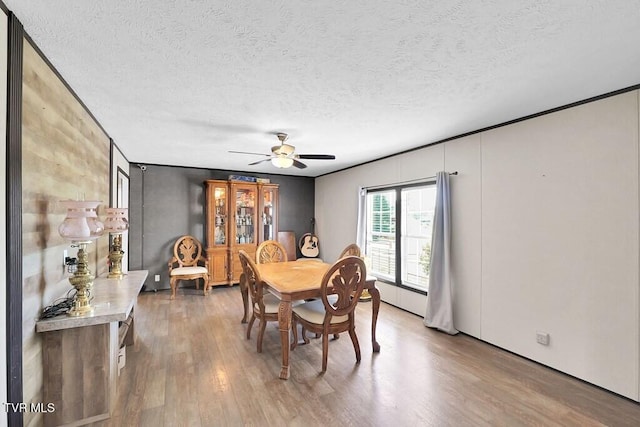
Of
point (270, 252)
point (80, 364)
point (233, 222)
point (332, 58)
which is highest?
point (332, 58)

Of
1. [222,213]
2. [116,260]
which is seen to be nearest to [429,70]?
[116,260]

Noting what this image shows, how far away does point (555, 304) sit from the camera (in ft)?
8.27

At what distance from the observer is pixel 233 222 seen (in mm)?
5418

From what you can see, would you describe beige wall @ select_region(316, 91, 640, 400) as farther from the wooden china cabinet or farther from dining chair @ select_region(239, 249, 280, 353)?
the wooden china cabinet

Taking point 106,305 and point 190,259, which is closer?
point 106,305

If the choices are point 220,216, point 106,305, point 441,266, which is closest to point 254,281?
point 106,305

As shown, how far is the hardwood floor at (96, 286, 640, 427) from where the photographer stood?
6.36ft

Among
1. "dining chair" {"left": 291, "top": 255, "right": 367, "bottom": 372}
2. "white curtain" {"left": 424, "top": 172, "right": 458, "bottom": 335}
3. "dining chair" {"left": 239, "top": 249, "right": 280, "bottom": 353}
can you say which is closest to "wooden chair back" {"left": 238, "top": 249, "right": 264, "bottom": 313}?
"dining chair" {"left": 239, "top": 249, "right": 280, "bottom": 353}

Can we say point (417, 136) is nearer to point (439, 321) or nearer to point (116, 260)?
point (439, 321)

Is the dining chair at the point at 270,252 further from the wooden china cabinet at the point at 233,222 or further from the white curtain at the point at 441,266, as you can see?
the white curtain at the point at 441,266

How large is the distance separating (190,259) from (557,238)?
210 inches

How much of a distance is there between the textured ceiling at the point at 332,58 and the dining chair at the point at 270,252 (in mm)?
1909

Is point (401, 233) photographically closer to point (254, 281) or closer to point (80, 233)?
point (254, 281)

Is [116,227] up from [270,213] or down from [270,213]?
down
